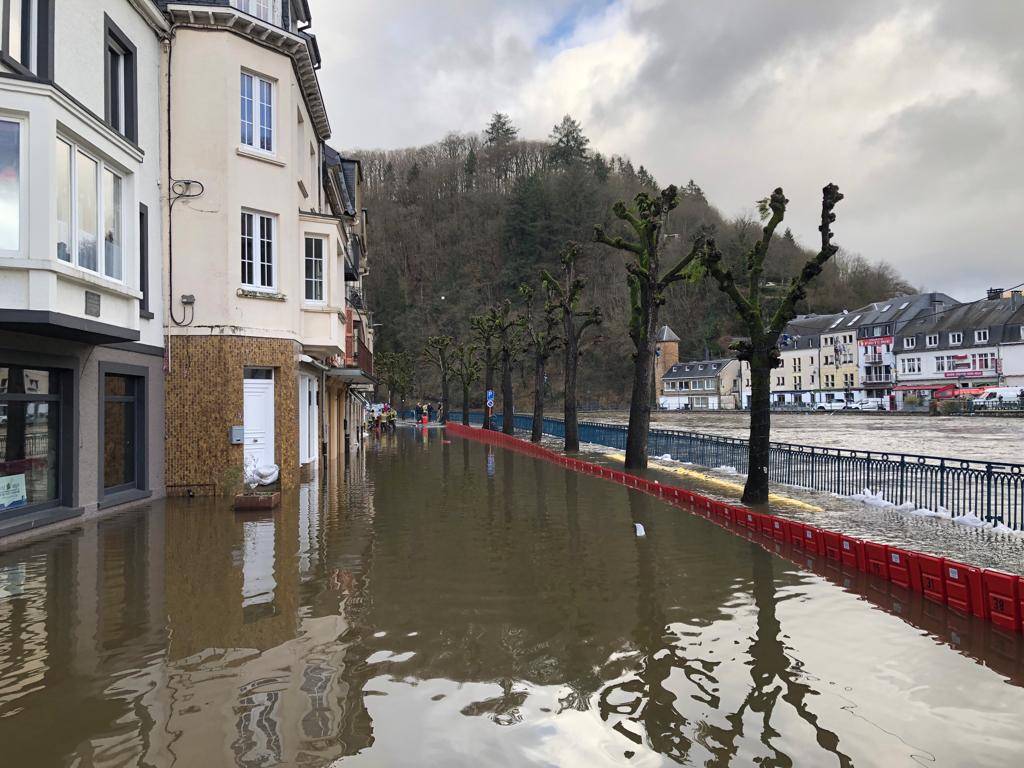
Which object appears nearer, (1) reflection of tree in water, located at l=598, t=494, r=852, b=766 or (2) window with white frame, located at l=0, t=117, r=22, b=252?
(1) reflection of tree in water, located at l=598, t=494, r=852, b=766

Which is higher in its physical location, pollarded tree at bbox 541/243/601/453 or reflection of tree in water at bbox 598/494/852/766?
pollarded tree at bbox 541/243/601/453

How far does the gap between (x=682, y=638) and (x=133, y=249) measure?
11894 mm

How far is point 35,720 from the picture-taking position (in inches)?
194

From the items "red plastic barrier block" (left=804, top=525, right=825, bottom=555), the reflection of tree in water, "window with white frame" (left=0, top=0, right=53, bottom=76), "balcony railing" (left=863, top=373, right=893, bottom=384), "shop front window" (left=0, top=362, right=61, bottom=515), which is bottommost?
the reflection of tree in water

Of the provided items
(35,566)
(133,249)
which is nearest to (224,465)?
(133,249)

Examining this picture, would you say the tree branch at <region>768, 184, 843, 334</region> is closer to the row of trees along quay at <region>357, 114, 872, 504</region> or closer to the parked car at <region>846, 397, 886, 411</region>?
the row of trees along quay at <region>357, 114, 872, 504</region>

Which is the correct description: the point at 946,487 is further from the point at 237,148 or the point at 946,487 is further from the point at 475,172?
the point at 475,172

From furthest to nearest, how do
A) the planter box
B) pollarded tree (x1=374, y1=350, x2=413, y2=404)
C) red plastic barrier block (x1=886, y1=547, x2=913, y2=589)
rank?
1. pollarded tree (x1=374, y1=350, x2=413, y2=404)
2. the planter box
3. red plastic barrier block (x1=886, y1=547, x2=913, y2=589)

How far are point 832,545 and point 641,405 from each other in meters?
13.6

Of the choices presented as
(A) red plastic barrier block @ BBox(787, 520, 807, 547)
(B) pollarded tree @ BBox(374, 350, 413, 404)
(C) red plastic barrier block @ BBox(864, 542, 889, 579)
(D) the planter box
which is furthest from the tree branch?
(B) pollarded tree @ BBox(374, 350, 413, 404)

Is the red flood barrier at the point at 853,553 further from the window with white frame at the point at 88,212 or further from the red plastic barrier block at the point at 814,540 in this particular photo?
the window with white frame at the point at 88,212

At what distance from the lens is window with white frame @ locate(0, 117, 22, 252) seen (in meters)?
10.8

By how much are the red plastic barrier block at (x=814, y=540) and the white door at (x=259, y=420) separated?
456 inches

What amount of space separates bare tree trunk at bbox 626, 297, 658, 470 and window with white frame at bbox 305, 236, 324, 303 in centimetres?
967
